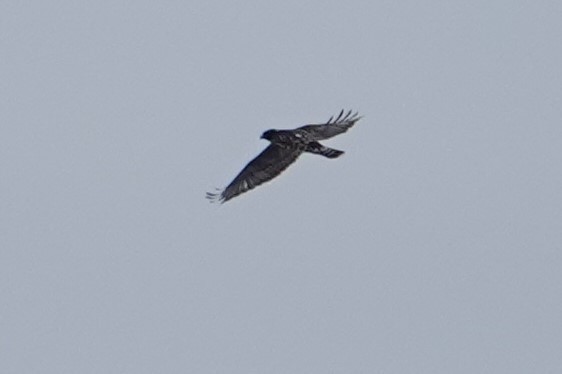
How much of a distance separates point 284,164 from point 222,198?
2.21 metres

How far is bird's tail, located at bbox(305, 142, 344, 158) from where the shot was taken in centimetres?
3991

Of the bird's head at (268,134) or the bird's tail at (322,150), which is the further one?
the bird's head at (268,134)

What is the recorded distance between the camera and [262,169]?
4162cm

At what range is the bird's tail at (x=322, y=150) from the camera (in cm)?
3991

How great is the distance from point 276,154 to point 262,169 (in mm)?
662

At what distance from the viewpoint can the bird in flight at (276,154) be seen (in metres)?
41.0

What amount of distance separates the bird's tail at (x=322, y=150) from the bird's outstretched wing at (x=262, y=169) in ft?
1.59

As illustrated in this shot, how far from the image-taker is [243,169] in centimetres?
4212

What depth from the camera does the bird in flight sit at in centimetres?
4103

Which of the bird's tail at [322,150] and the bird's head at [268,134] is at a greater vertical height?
the bird's head at [268,134]

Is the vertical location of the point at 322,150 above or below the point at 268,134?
below

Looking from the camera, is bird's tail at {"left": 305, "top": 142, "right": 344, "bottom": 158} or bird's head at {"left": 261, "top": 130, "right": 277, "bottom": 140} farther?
bird's head at {"left": 261, "top": 130, "right": 277, "bottom": 140}

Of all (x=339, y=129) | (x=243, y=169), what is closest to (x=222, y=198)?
(x=243, y=169)

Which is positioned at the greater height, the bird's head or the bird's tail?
the bird's head
